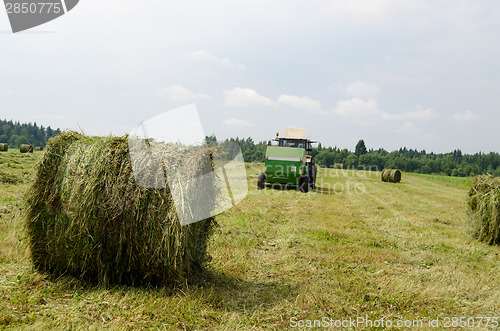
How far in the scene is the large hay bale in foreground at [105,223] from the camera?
3.99 metres

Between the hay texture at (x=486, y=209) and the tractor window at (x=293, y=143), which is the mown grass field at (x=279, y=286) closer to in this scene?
the hay texture at (x=486, y=209)

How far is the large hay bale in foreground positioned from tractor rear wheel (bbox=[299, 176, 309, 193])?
475 inches

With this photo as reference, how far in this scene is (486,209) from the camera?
306 inches

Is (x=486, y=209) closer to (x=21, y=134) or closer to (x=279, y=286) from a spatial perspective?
(x=279, y=286)

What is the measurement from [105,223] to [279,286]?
260 centimetres

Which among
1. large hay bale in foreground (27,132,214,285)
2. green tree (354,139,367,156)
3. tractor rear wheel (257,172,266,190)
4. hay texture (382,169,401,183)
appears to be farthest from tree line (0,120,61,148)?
green tree (354,139,367,156)

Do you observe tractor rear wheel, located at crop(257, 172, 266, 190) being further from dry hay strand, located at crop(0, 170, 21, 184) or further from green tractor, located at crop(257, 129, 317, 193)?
dry hay strand, located at crop(0, 170, 21, 184)

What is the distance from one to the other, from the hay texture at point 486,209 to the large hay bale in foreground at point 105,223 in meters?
7.25

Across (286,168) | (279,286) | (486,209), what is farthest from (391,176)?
(279,286)

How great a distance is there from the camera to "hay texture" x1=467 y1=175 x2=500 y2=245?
754 cm

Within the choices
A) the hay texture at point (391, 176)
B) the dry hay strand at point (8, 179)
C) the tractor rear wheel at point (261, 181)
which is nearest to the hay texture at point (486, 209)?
the tractor rear wheel at point (261, 181)

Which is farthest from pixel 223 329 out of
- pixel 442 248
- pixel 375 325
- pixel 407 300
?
pixel 442 248

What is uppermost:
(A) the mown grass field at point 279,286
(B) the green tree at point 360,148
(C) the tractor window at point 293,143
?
(B) the green tree at point 360,148

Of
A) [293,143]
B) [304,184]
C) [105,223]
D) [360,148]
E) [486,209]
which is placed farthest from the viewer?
[360,148]
